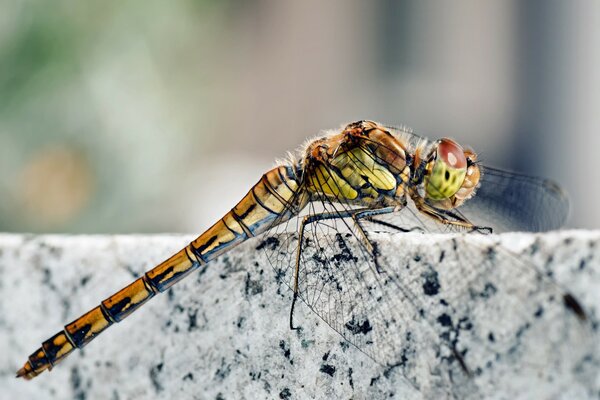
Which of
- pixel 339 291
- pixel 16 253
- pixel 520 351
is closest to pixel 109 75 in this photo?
pixel 16 253

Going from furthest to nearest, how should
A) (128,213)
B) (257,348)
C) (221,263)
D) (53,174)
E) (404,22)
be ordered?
1. (404,22)
2. (128,213)
3. (53,174)
4. (221,263)
5. (257,348)

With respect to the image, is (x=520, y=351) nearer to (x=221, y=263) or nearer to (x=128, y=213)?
(x=221, y=263)

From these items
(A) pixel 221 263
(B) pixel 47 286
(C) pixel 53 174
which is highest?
(C) pixel 53 174

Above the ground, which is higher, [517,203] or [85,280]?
[85,280]

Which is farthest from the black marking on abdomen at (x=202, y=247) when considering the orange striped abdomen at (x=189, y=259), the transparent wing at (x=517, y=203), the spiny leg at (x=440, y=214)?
the transparent wing at (x=517, y=203)

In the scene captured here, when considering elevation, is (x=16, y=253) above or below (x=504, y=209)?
above

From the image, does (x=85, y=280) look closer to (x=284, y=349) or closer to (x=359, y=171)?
(x=284, y=349)

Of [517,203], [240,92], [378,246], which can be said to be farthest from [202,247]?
[240,92]

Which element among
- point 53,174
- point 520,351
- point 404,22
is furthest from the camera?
point 404,22
